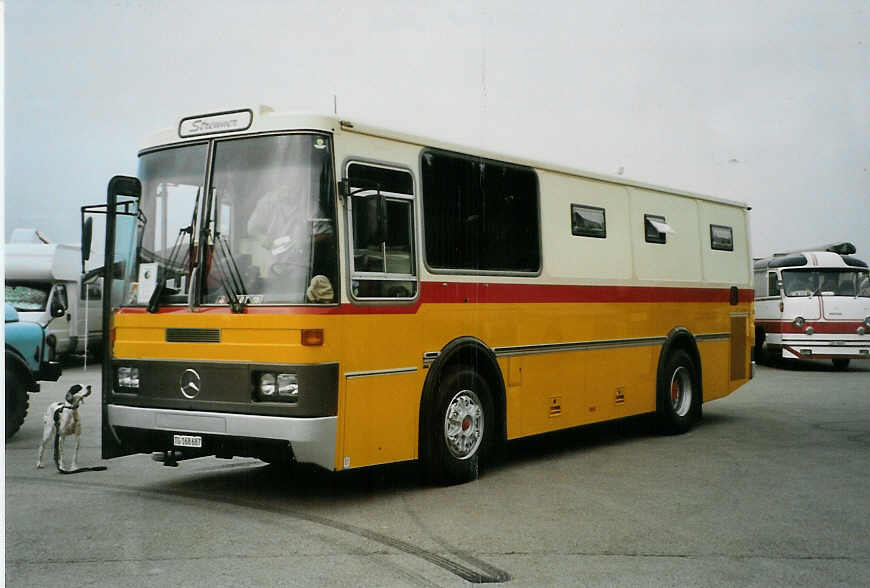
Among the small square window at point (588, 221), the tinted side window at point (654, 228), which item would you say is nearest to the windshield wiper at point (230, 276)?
the small square window at point (588, 221)

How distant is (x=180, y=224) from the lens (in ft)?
25.2

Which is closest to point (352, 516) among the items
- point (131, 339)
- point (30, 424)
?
point (131, 339)

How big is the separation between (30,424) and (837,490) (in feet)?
32.9

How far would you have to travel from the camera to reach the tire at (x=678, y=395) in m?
11.6

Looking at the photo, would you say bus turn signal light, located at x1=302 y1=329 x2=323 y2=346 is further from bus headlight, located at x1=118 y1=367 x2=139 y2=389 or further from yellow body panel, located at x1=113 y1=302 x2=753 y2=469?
bus headlight, located at x1=118 y1=367 x2=139 y2=389

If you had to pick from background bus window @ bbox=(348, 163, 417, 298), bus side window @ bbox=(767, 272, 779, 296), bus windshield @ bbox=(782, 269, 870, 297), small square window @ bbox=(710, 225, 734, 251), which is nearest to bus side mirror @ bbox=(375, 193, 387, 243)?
background bus window @ bbox=(348, 163, 417, 298)

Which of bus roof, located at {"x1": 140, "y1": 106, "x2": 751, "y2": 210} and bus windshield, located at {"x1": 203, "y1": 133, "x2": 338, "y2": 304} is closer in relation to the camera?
bus windshield, located at {"x1": 203, "y1": 133, "x2": 338, "y2": 304}

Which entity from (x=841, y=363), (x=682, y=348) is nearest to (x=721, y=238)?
(x=682, y=348)

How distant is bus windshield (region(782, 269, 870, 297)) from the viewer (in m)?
22.8

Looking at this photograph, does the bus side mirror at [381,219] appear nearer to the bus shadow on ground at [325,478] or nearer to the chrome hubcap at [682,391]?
the bus shadow on ground at [325,478]

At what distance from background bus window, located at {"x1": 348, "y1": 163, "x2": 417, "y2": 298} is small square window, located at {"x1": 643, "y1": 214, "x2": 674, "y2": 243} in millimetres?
4240

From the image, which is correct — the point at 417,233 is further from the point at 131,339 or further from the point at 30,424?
the point at 30,424

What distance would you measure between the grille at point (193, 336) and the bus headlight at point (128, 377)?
467 millimetres

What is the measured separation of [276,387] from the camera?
717 centimetres
